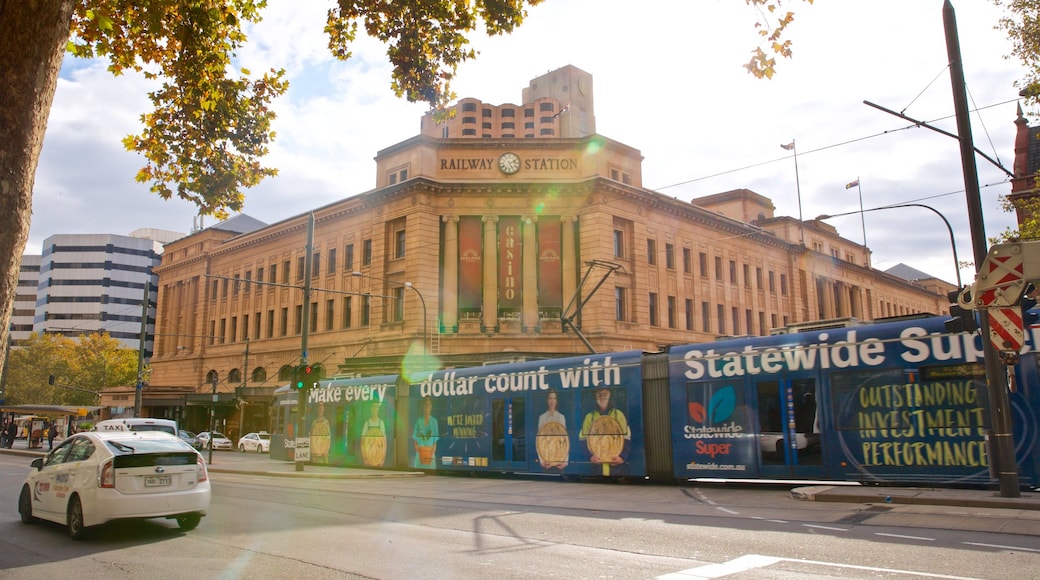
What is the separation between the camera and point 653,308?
4297cm

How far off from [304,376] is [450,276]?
1949cm

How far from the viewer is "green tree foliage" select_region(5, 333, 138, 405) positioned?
7618 cm

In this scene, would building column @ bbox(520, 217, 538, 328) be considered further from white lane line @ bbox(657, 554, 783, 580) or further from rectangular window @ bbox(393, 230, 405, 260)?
white lane line @ bbox(657, 554, 783, 580)

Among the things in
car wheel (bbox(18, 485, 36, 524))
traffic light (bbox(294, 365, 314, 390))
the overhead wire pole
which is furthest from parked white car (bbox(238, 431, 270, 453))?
the overhead wire pole

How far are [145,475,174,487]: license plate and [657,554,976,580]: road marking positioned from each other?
23.3ft

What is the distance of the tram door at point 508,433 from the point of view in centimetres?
1959

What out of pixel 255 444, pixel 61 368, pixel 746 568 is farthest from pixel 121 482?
pixel 61 368

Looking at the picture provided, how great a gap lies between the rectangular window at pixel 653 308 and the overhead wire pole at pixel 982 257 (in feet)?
98.8

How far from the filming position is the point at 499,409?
66.0ft

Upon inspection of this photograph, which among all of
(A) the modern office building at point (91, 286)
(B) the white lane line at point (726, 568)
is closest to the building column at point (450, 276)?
(B) the white lane line at point (726, 568)

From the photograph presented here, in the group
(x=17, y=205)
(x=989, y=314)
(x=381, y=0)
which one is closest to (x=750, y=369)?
(x=989, y=314)

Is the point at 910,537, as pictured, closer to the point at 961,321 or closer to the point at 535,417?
the point at 961,321

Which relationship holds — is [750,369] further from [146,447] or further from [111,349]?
[111,349]

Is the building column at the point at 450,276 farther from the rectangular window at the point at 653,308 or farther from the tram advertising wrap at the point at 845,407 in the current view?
the tram advertising wrap at the point at 845,407
